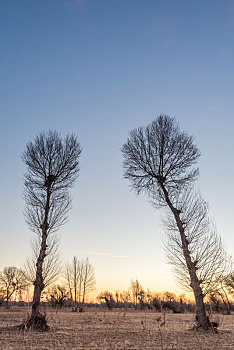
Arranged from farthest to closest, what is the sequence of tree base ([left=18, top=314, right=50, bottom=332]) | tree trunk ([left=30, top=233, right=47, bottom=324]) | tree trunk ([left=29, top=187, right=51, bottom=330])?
tree trunk ([left=30, top=233, right=47, bottom=324]) → tree trunk ([left=29, top=187, right=51, bottom=330]) → tree base ([left=18, top=314, right=50, bottom=332])

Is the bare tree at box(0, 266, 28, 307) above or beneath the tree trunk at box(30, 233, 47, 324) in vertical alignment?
above

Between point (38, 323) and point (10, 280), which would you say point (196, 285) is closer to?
point (38, 323)

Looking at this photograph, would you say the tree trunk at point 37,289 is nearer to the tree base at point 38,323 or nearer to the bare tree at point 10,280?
the tree base at point 38,323

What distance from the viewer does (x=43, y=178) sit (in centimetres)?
1255

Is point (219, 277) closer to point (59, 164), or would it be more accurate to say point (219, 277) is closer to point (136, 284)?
point (59, 164)

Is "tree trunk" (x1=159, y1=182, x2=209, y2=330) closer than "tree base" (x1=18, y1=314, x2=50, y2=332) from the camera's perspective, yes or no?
No

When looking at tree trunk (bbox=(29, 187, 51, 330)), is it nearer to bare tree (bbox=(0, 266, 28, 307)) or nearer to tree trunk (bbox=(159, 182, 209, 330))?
tree trunk (bbox=(159, 182, 209, 330))

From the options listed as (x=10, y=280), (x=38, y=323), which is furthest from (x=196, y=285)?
(x=10, y=280)

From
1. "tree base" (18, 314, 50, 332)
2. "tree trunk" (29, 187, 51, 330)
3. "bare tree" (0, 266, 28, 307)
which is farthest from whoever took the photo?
"bare tree" (0, 266, 28, 307)

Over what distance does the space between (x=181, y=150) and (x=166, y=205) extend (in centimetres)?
276

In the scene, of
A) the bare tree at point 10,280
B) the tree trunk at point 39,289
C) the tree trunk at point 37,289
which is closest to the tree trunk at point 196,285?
the tree trunk at point 39,289

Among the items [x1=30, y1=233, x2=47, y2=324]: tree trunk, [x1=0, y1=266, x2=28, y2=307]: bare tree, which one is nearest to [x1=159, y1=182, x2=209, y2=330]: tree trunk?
[x1=30, y1=233, x2=47, y2=324]: tree trunk

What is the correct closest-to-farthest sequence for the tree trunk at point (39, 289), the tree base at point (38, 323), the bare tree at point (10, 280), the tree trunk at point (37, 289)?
the tree base at point (38, 323) → the tree trunk at point (39, 289) → the tree trunk at point (37, 289) → the bare tree at point (10, 280)

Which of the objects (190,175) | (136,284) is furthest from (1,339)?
(136,284)
